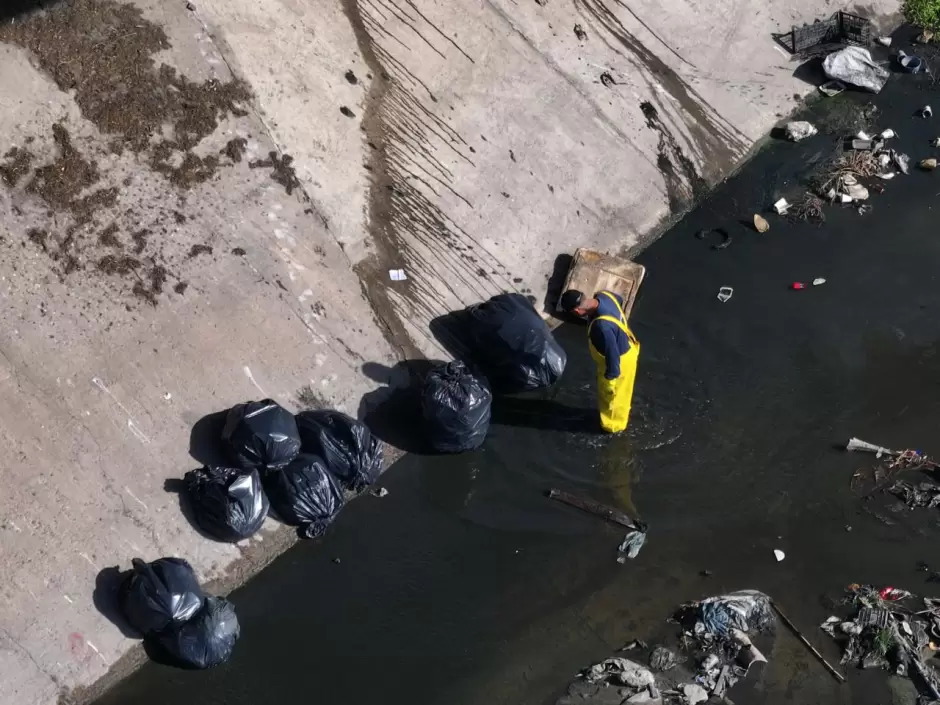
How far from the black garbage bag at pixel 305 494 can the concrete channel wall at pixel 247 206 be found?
0.70ft

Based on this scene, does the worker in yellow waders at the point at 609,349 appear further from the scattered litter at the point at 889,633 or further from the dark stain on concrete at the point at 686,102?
the dark stain on concrete at the point at 686,102

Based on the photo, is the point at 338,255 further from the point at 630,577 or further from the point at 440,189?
the point at 630,577

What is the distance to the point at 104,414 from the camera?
6266 millimetres

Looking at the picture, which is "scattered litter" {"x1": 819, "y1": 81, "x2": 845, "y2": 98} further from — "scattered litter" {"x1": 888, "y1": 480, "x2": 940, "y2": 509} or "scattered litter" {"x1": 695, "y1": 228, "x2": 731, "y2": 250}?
"scattered litter" {"x1": 888, "y1": 480, "x2": 940, "y2": 509}

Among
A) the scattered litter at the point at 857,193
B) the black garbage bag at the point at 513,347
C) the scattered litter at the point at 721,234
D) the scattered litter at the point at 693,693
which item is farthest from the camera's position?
the scattered litter at the point at 857,193

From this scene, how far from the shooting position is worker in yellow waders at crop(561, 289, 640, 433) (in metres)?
6.38

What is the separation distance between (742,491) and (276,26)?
→ 16.6 feet

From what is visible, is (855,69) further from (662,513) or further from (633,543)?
(633,543)

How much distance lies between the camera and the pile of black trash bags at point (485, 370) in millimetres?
6551

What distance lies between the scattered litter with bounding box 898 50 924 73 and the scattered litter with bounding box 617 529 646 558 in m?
5.81

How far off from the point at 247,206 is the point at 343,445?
198 centimetres

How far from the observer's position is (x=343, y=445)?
6426mm

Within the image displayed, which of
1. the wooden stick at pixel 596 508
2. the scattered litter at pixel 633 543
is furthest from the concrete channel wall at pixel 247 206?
the scattered litter at pixel 633 543

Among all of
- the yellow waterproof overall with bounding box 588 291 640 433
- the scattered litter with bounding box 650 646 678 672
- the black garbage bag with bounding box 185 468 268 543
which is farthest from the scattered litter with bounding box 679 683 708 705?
the black garbage bag with bounding box 185 468 268 543
